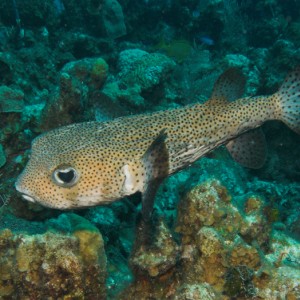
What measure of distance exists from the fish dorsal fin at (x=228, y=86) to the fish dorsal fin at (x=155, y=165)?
1.20 meters

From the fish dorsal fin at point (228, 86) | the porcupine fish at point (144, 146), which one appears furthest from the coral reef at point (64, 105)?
the fish dorsal fin at point (228, 86)

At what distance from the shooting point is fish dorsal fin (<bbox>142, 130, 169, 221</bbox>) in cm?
324

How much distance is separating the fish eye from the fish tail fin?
9.32ft

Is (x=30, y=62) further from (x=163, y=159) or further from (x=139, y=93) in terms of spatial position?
(x=163, y=159)

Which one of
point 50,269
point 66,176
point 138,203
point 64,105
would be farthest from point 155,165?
point 64,105

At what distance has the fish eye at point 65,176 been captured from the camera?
124 inches

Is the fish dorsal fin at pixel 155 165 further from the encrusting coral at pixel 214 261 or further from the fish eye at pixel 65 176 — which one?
the fish eye at pixel 65 176

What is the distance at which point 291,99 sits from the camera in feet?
14.2

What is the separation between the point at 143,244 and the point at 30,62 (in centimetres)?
1005

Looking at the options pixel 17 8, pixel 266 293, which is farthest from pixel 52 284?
pixel 17 8

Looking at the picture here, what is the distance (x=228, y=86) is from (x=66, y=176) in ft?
7.81

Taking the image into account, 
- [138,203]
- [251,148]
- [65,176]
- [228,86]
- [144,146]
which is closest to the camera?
[65,176]

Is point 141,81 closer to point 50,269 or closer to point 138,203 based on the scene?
point 138,203

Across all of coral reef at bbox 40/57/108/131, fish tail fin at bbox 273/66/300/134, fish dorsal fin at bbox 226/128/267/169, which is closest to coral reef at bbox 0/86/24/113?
coral reef at bbox 40/57/108/131
